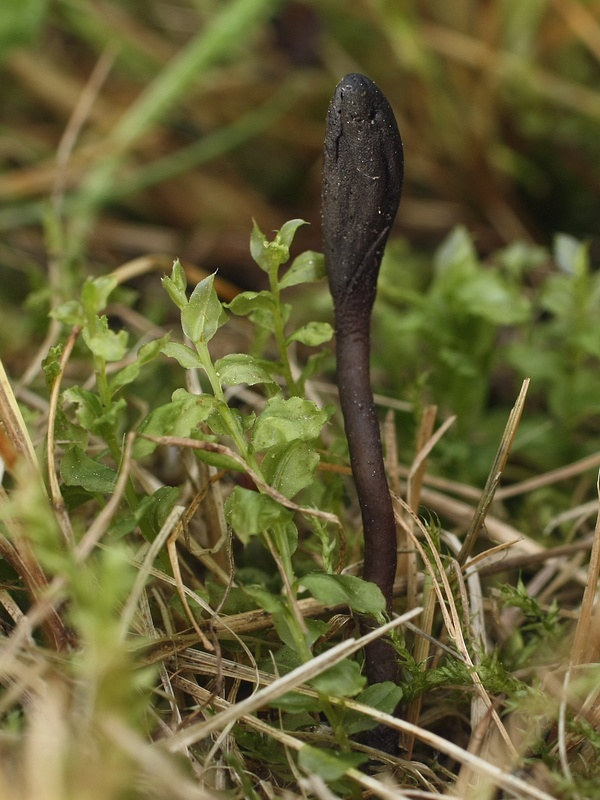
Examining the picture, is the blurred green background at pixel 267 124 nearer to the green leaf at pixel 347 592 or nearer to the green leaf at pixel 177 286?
the green leaf at pixel 177 286

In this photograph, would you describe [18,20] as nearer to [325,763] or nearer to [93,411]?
[93,411]

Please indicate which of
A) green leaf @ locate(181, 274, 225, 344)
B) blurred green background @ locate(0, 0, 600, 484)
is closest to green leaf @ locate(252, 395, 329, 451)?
green leaf @ locate(181, 274, 225, 344)

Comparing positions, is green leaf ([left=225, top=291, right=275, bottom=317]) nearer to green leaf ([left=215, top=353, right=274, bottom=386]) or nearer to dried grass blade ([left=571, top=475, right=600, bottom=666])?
green leaf ([left=215, top=353, right=274, bottom=386])

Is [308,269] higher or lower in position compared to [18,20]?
lower

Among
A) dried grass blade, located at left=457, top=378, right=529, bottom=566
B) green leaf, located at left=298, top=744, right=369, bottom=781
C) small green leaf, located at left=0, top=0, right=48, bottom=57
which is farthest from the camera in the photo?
small green leaf, located at left=0, top=0, right=48, bottom=57

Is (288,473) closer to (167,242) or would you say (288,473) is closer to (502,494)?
(502,494)

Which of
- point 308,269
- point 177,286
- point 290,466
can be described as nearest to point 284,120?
point 308,269

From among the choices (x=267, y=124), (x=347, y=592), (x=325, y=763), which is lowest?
(x=325, y=763)
